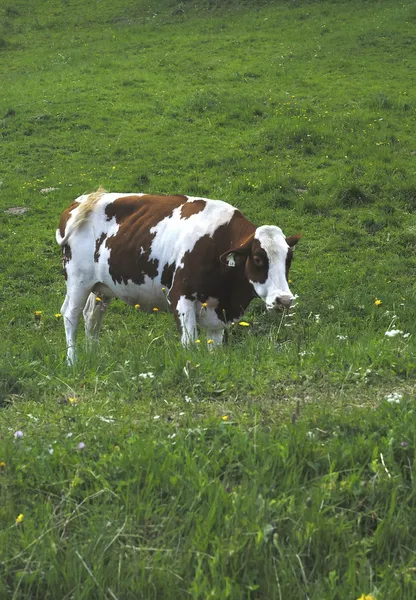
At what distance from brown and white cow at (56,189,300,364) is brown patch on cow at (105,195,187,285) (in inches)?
0.5

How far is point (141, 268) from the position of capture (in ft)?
28.7

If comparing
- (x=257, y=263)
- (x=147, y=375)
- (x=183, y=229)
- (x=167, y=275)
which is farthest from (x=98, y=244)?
(x=147, y=375)

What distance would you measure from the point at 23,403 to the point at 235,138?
1414cm

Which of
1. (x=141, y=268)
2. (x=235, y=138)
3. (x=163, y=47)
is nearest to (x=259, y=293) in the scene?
(x=141, y=268)

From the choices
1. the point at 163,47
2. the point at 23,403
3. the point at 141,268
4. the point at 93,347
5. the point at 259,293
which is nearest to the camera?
the point at 23,403

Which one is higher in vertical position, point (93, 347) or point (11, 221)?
point (93, 347)

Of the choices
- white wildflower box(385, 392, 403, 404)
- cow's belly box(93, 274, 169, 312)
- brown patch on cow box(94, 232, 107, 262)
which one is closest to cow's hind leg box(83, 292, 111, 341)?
cow's belly box(93, 274, 169, 312)

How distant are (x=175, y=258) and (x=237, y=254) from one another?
890 mm

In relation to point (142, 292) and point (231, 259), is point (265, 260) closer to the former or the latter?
point (231, 259)

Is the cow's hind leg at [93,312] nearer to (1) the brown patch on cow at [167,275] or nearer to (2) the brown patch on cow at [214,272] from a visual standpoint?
(1) the brown patch on cow at [167,275]

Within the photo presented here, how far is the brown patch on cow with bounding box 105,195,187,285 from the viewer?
8734 millimetres

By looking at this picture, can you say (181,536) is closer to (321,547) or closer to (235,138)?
(321,547)

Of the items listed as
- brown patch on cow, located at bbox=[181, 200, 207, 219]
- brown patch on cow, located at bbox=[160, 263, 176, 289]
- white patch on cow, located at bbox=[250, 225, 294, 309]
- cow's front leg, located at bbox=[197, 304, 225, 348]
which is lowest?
cow's front leg, located at bbox=[197, 304, 225, 348]

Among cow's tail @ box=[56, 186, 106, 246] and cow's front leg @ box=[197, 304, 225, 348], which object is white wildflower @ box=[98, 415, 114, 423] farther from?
cow's tail @ box=[56, 186, 106, 246]
